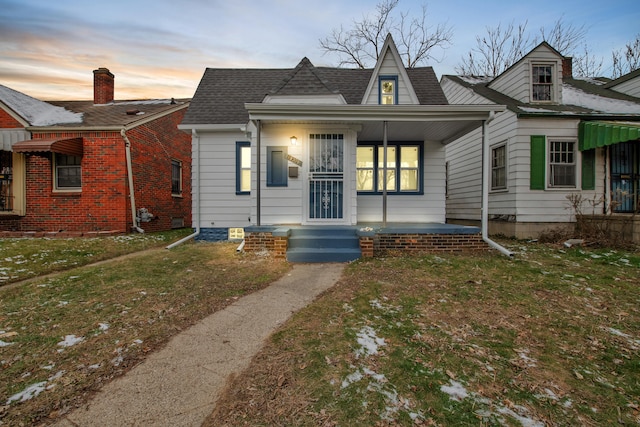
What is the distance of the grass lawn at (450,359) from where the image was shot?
1.88 metres

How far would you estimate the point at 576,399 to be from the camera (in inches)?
80.8

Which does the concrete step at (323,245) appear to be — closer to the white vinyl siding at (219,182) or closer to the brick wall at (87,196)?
the white vinyl siding at (219,182)

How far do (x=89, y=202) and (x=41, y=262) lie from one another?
4.72 metres

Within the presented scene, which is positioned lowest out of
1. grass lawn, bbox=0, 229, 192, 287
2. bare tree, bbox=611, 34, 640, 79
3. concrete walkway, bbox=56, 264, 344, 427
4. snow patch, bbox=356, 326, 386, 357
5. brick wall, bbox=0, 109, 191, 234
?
concrete walkway, bbox=56, 264, 344, 427

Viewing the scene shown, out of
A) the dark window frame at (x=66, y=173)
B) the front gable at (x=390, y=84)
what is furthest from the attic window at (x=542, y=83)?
the dark window frame at (x=66, y=173)

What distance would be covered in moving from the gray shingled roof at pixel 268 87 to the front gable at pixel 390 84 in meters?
0.74

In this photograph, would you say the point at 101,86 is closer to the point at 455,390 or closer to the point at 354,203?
the point at 354,203

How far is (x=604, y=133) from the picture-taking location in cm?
820

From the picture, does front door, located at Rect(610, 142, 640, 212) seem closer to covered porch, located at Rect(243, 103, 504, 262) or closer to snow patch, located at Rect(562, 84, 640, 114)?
snow patch, located at Rect(562, 84, 640, 114)

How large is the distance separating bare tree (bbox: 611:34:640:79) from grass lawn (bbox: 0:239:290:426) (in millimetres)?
27301

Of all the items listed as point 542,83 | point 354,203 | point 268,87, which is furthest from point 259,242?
point 542,83

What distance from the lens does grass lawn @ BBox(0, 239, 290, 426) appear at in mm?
2092

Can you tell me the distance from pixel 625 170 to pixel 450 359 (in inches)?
437

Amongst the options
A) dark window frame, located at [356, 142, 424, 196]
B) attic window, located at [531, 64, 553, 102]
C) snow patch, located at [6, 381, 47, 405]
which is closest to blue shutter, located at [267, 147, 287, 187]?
dark window frame, located at [356, 142, 424, 196]
